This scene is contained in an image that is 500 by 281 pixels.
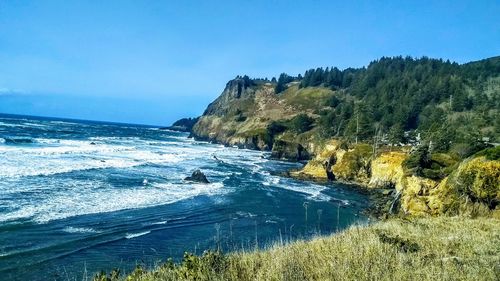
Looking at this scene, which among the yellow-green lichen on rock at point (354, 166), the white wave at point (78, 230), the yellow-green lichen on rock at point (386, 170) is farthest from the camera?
the yellow-green lichen on rock at point (354, 166)

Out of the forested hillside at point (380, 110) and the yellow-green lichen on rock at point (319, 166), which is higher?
the forested hillside at point (380, 110)

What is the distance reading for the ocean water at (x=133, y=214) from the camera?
18250mm

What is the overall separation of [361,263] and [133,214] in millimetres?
21908

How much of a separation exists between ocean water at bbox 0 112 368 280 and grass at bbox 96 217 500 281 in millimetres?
1414

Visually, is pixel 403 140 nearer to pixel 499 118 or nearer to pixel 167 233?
pixel 499 118

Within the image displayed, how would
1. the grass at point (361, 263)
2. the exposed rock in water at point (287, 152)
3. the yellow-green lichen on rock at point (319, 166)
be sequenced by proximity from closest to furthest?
1. the grass at point (361, 263)
2. the yellow-green lichen on rock at point (319, 166)
3. the exposed rock in water at point (287, 152)

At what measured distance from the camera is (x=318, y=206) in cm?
3472

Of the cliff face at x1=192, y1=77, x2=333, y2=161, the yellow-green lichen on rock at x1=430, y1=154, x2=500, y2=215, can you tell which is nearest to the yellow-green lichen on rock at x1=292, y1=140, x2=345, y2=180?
the cliff face at x1=192, y1=77, x2=333, y2=161

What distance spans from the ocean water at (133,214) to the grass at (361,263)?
1.41m

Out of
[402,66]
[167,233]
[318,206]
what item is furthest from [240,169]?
[402,66]

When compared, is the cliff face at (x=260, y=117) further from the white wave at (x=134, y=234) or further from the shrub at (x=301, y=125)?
the white wave at (x=134, y=234)

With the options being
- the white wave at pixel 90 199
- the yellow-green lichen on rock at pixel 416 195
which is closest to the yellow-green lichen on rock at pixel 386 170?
the yellow-green lichen on rock at pixel 416 195

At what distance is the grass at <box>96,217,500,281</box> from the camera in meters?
6.54

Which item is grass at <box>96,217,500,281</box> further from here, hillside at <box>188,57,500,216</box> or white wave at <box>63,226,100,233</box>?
white wave at <box>63,226,100,233</box>
